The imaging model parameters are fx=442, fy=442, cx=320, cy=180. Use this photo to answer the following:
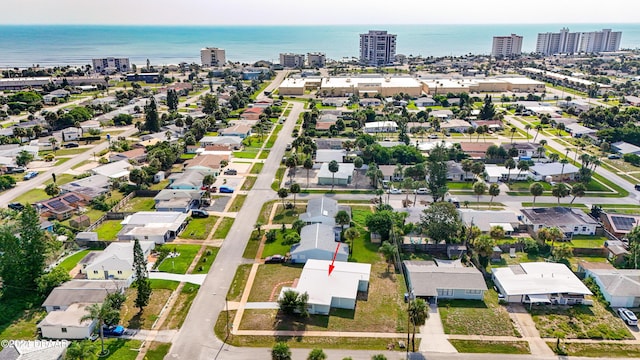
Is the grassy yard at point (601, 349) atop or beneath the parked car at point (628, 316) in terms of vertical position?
beneath

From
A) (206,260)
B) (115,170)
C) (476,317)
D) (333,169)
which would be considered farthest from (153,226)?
(476,317)

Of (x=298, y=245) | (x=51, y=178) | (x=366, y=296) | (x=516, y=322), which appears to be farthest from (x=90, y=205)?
(x=516, y=322)

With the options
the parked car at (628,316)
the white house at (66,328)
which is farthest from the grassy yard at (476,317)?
the white house at (66,328)

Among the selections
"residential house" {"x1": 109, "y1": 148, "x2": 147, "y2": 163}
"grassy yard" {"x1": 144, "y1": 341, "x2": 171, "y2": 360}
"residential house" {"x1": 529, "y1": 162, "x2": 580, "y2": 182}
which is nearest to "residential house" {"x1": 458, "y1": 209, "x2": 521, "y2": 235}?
"residential house" {"x1": 529, "y1": 162, "x2": 580, "y2": 182}

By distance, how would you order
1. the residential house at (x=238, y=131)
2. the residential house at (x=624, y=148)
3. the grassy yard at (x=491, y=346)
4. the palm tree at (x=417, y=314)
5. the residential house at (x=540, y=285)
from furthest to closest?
the residential house at (x=238, y=131), the residential house at (x=624, y=148), the residential house at (x=540, y=285), the grassy yard at (x=491, y=346), the palm tree at (x=417, y=314)

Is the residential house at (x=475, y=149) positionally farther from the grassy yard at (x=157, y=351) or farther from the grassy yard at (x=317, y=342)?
the grassy yard at (x=157, y=351)

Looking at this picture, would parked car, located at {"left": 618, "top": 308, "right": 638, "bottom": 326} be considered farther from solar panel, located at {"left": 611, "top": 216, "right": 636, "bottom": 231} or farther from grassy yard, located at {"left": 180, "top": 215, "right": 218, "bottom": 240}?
grassy yard, located at {"left": 180, "top": 215, "right": 218, "bottom": 240}

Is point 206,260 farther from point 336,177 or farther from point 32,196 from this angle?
point 32,196
